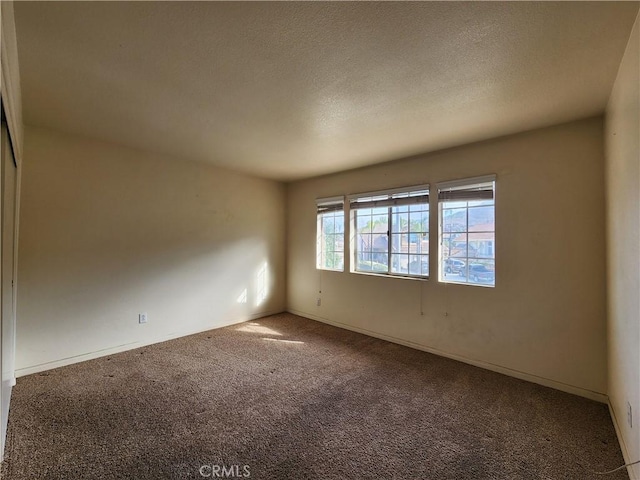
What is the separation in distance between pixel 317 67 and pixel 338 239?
118 inches

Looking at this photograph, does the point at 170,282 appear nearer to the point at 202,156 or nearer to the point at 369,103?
the point at 202,156

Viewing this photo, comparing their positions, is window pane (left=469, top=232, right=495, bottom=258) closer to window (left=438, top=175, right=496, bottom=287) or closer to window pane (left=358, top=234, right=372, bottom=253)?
window (left=438, top=175, right=496, bottom=287)

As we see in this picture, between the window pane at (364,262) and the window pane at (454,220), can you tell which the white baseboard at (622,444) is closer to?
the window pane at (454,220)

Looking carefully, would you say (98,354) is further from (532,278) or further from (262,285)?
(532,278)

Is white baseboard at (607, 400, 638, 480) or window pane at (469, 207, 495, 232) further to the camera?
window pane at (469, 207, 495, 232)

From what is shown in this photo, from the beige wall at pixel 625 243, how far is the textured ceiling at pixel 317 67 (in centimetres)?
20

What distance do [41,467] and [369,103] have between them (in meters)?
3.15

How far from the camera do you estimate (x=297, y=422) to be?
208 centimetres

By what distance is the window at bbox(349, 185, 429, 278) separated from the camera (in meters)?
3.57

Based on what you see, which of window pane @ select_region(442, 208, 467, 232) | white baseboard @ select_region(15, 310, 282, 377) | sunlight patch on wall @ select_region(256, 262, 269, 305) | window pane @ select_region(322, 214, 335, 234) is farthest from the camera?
sunlight patch on wall @ select_region(256, 262, 269, 305)

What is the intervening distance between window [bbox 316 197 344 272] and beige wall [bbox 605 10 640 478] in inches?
116

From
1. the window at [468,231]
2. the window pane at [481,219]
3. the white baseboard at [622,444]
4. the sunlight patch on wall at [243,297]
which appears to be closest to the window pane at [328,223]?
the sunlight patch on wall at [243,297]

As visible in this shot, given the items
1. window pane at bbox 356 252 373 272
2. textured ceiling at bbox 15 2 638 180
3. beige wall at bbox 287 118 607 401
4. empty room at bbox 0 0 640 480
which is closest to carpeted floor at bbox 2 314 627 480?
empty room at bbox 0 0 640 480

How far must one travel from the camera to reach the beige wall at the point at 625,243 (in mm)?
1548
